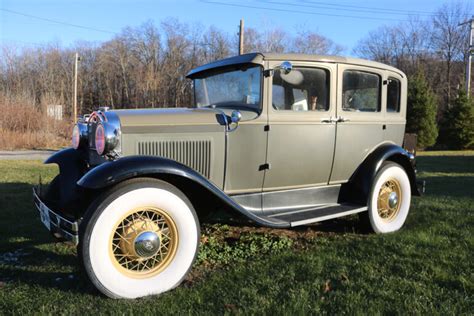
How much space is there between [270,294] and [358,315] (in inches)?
24.9

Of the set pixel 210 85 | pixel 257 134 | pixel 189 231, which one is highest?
pixel 210 85

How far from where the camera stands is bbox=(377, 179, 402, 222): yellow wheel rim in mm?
4672

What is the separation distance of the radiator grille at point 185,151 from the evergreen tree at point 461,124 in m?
24.2

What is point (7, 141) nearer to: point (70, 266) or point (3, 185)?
point (3, 185)

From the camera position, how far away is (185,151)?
363cm

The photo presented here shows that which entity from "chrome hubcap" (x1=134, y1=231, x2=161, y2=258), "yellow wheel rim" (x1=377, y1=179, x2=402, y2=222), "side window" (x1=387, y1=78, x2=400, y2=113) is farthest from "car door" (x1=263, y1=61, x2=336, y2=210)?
"chrome hubcap" (x1=134, y1=231, x2=161, y2=258)

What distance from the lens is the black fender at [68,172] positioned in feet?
12.0

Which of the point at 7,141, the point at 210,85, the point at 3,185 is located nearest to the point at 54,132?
the point at 7,141

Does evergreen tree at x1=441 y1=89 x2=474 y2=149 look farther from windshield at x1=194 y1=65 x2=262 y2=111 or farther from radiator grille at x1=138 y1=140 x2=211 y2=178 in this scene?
radiator grille at x1=138 y1=140 x2=211 y2=178

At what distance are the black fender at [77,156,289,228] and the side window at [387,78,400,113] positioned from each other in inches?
106

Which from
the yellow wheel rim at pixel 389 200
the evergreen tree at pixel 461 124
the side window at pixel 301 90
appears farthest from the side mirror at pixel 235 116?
the evergreen tree at pixel 461 124

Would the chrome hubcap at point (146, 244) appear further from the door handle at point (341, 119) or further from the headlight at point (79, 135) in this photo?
the door handle at point (341, 119)

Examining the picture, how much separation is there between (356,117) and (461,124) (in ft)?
74.9

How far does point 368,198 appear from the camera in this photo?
4.44 m
